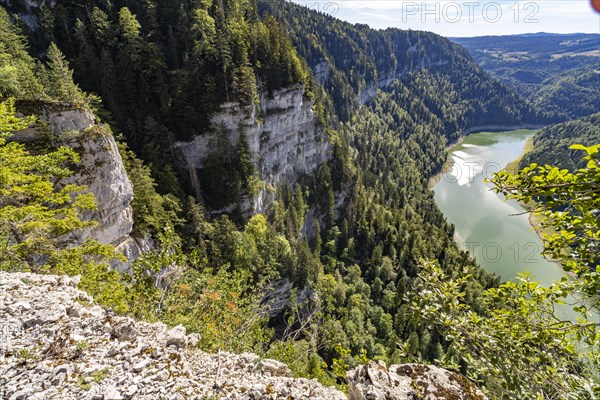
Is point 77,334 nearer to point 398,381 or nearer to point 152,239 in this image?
point 398,381

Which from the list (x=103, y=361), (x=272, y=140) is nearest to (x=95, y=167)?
(x=103, y=361)

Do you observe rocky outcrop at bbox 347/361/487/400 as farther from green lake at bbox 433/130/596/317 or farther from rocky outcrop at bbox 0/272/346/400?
green lake at bbox 433/130/596/317

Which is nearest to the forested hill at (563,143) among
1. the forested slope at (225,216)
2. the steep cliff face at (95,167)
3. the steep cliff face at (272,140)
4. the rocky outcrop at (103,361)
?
the forested slope at (225,216)

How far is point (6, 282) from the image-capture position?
31.6 ft

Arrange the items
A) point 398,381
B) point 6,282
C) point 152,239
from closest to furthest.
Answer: point 398,381, point 6,282, point 152,239

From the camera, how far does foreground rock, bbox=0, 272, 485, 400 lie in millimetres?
6961

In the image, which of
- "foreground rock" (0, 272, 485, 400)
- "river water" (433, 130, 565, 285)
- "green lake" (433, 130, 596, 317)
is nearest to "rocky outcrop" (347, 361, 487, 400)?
"foreground rock" (0, 272, 485, 400)

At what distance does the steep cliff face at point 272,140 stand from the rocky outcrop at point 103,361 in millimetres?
34315

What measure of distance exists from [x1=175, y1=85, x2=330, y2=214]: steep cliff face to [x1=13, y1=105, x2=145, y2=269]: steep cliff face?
622 inches

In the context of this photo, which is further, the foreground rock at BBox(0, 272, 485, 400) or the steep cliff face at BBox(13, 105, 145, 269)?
the steep cliff face at BBox(13, 105, 145, 269)

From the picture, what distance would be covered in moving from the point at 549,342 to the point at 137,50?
49248mm

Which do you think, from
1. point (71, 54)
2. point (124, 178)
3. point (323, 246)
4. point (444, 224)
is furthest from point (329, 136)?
point (124, 178)

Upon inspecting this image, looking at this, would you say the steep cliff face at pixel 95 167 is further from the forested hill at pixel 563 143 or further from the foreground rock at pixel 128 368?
the forested hill at pixel 563 143

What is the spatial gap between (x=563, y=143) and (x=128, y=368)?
219833 millimetres
